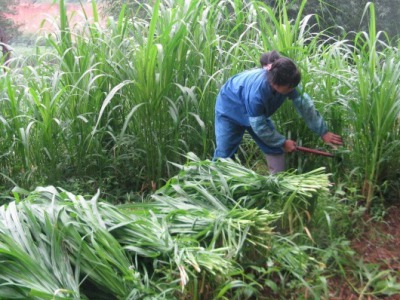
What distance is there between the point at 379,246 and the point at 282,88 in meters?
1.00

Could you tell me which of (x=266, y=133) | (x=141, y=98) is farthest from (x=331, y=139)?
(x=141, y=98)

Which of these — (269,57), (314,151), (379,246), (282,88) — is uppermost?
(269,57)

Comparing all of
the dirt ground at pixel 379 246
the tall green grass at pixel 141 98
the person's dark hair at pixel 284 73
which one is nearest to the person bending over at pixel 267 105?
the person's dark hair at pixel 284 73

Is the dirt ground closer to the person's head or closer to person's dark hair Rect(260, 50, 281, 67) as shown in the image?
the person's head

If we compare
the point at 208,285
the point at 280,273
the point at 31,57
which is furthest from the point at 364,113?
Answer: the point at 31,57

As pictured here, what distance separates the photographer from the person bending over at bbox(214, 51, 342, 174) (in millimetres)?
3178

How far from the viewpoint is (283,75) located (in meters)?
3.12

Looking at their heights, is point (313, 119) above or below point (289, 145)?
above

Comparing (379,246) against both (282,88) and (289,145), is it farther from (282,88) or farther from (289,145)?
(282,88)

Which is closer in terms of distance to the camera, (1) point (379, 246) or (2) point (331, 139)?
(1) point (379, 246)

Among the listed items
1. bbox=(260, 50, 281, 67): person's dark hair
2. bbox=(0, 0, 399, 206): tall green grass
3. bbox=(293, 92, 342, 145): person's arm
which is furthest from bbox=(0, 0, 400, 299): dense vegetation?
bbox=(260, 50, 281, 67): person's dark hair

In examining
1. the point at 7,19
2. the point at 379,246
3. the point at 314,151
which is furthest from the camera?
the point at 7,19

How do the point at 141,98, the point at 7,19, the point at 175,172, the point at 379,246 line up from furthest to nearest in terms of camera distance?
the point at 7,19 → the point at 175,172 → the point at 141,98 → the point at 379,246

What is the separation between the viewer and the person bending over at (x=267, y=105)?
318cm
